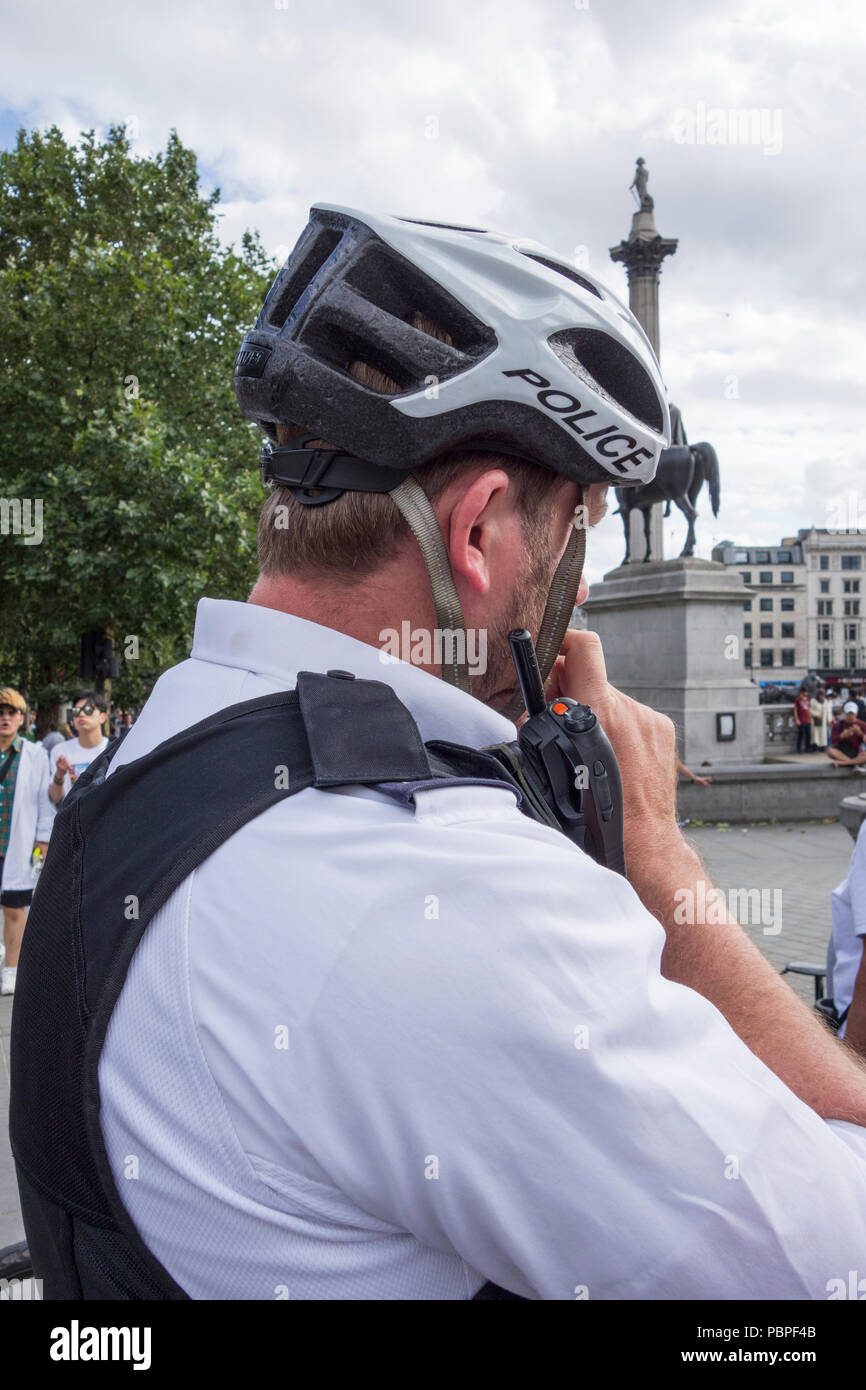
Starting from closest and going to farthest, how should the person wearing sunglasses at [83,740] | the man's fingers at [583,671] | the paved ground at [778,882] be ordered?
1. the man's fingers at [583,671]
2. the paved ground at [778,882]
3. the person wearing sunglasses at [83,740]

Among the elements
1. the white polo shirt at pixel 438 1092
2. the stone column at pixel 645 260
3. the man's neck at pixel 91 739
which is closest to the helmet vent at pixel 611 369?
the white polo shirt at pixel 438 1092

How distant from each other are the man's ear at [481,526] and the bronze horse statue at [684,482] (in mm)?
17881

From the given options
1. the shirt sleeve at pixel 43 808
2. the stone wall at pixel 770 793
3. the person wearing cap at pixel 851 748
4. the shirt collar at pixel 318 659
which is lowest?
the stone wall at pixel 770 793

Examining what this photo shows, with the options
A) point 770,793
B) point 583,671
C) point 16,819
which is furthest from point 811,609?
point 583,671

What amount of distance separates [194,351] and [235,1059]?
80.5ft

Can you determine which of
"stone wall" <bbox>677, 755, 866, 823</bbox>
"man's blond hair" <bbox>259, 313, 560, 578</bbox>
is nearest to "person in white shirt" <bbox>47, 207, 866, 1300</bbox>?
"man's blond hair" <bbox>259, 313, 560, 578</bbox>

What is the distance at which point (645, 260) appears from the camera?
2331 centimetres

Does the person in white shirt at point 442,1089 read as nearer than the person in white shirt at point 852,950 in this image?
Yes

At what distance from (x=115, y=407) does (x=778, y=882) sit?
1565cm

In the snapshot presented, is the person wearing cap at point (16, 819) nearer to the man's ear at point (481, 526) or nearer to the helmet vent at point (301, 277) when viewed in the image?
the helmet vent at point (301, 277)

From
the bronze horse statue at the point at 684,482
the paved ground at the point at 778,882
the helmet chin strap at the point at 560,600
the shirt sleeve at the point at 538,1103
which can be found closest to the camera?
the shirt sleeve at the point at 538,1103

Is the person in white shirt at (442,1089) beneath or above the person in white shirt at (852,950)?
above

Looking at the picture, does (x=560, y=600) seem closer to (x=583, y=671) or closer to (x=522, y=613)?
(x=522, y=613)

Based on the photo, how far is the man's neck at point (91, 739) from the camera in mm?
8727
